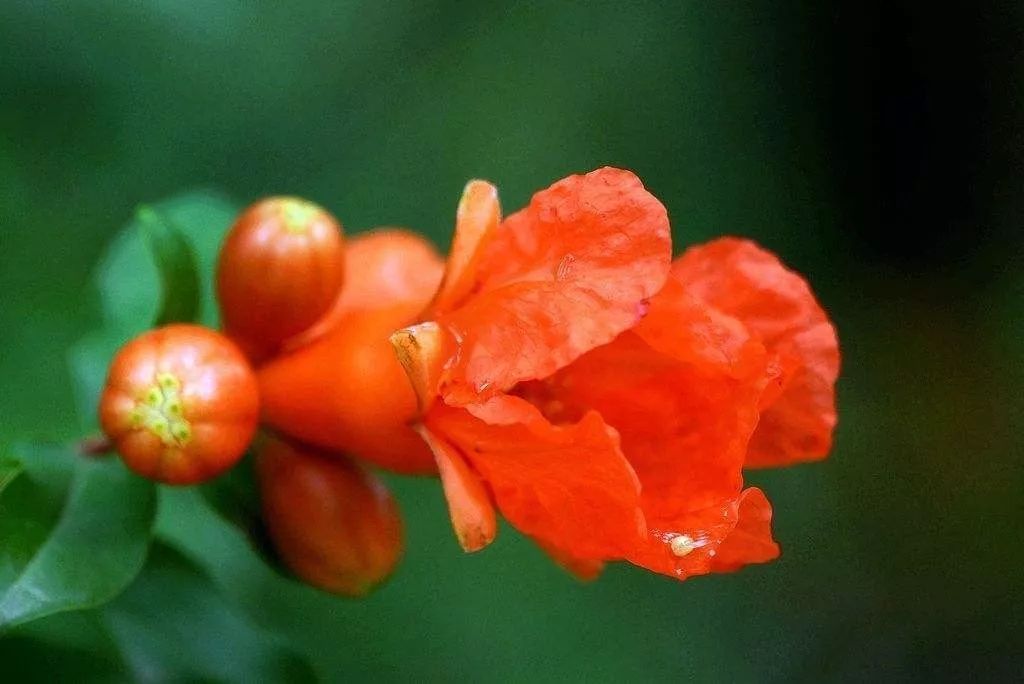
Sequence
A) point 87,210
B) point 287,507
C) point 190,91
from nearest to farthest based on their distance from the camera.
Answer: point 287,507 < point 87,210 < point 190,91

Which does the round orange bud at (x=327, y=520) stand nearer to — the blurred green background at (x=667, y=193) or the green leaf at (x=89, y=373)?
the green leaf at (x=89, y=373)

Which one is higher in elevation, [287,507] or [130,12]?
[130,12]

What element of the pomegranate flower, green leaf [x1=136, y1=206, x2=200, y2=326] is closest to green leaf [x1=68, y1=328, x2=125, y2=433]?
green leaf [x1=136, y1=206, x2=200, y2=326]

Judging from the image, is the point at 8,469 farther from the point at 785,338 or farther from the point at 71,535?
the point at 785,338

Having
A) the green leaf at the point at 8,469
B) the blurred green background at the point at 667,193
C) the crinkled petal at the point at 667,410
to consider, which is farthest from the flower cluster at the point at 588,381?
the blurred green background at the point at 667,193

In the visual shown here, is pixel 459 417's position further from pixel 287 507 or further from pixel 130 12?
pixel 130 12

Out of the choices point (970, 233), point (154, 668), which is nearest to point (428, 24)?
point (970, 233)

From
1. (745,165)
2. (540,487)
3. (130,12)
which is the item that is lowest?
(745,165)
